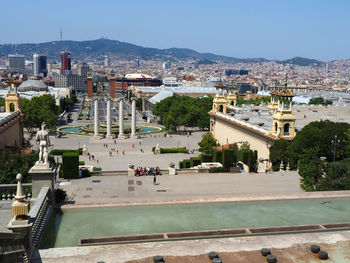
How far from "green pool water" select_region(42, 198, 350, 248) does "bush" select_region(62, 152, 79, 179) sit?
77.1 feet

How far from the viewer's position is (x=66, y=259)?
10805mm

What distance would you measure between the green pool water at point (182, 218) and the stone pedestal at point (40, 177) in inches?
41.9

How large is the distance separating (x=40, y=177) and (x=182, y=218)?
17.3 feet

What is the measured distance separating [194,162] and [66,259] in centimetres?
3565

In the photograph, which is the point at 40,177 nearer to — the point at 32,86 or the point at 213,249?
the point at 213,249

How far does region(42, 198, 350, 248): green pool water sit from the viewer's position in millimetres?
13266

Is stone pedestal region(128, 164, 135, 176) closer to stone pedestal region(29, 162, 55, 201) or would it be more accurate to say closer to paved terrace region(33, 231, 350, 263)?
stone pedestal region(29, 162, 55, 201)

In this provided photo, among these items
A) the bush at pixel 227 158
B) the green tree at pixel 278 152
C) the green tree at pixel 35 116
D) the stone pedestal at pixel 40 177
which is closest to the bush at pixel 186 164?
the bush at pixel 227 158

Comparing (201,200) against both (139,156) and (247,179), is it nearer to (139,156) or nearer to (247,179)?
(247,179)

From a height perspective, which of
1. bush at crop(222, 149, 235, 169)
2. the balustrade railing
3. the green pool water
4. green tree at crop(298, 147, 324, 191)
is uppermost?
the balustrade railing

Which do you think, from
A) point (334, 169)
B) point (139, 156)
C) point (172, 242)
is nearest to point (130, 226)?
point (172, 242)

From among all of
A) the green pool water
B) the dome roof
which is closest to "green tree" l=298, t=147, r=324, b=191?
the green pool water

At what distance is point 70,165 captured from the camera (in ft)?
124

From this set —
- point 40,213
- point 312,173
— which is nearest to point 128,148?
point 312,173
